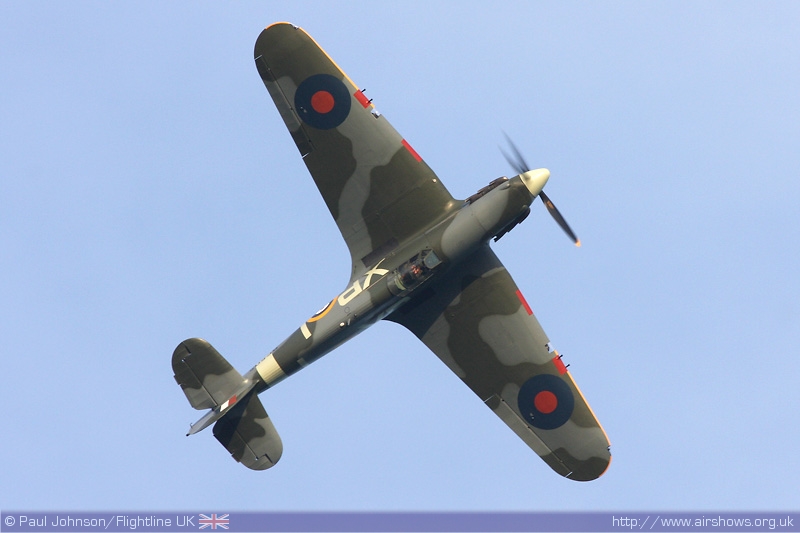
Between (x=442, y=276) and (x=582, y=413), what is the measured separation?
6.50 m

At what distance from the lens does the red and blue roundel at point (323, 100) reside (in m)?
32.9

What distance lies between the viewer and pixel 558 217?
1248 inches

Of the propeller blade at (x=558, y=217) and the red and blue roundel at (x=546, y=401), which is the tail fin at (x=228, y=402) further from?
the propeller blade at (x=558, y=217)

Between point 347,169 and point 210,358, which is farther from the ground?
point 347,169

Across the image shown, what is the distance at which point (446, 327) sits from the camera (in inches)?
1356

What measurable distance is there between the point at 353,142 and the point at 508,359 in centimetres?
845

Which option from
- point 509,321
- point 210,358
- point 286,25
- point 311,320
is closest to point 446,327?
point 509,321

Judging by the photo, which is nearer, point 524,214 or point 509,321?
point 524,214

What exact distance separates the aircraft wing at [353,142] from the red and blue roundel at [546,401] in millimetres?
6335

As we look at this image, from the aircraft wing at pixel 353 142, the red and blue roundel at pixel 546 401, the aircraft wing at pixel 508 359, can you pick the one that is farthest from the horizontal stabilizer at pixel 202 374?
the red and blue roundel at pixel 546 401

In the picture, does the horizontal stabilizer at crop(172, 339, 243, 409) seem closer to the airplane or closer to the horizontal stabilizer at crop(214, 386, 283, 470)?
the airplane

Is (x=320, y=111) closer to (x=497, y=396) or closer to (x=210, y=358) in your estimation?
(x=210, y=358)

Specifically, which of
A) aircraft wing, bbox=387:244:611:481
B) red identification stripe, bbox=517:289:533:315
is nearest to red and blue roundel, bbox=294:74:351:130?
aircraft wing, bbox=387:244:611:481

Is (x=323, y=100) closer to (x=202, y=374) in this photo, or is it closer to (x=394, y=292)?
(x=394, y=292)
